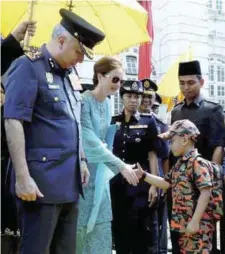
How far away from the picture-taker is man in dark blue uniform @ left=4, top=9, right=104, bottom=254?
245cm

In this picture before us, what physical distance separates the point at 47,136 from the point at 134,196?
168 centimetres

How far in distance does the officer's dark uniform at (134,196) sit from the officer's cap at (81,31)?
1476 mm

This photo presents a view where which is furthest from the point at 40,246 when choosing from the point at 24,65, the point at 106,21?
the point at 106,21

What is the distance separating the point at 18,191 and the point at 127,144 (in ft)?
5.77

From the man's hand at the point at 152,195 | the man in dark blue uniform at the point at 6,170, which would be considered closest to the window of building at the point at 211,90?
the man's hand at the point at 152,195

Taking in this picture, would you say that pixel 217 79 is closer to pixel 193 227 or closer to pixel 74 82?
pixel 193 227

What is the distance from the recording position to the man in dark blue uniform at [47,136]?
2.45m

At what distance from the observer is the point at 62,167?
8.43 ft

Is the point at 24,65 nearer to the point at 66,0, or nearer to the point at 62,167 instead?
the point at 62,167

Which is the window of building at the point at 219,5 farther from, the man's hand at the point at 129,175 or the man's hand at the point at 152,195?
the man's hand at the point at 129,175

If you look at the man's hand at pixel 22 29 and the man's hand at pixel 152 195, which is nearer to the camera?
the man's hand at pixel 22 29

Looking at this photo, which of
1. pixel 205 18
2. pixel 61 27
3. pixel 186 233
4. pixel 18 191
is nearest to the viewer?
pixel 18 191

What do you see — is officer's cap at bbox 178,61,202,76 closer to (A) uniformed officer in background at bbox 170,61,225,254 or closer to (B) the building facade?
(A) uniformed officer in background at bbox 170,61,225,254

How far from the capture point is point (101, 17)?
4.75m
